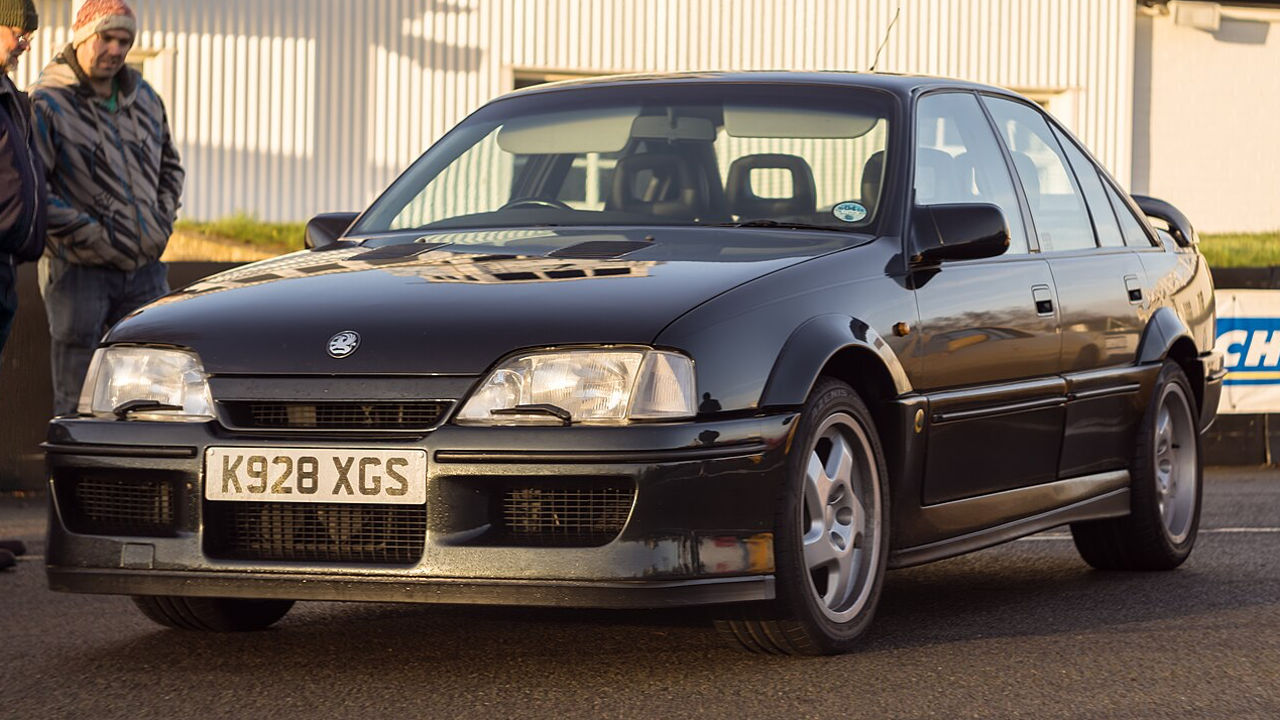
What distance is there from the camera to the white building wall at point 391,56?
75.4 ft

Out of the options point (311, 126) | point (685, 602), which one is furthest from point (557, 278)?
point (311, 126)

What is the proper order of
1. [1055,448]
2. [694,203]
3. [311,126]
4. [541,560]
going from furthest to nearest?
[311,126]
[1055,448]
[694,203]
[541,560]

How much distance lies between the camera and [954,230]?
5938 mm

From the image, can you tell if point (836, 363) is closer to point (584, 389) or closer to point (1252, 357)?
point (584, 389)

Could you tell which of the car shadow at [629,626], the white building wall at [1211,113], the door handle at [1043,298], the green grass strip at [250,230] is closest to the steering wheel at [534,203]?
the car shadow at [629,626]

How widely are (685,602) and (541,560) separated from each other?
1.07ft

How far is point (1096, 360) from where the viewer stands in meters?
6.95

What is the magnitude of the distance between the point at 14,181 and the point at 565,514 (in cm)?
288

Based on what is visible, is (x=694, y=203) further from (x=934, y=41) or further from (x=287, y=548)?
(x=934, y=41)

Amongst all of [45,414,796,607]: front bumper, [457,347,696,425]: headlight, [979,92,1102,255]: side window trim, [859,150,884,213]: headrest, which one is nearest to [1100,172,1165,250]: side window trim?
[979,92,1102,255]: side window trim

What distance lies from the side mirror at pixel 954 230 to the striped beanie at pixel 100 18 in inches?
126

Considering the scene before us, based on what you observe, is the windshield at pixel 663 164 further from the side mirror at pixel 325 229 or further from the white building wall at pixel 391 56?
the white building wall at pixel 391 56

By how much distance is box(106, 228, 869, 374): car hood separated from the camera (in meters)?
4.92

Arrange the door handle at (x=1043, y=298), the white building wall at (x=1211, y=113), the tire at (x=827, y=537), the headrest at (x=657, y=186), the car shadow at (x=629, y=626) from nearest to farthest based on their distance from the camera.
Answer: the tire at (x=827, y=537) → the car shadow at (x=629, y=626) → the headrest at (x=657, y=186) → the door handle at (x=1043, y=298) → the white building wall at (x=1211, y=113)
